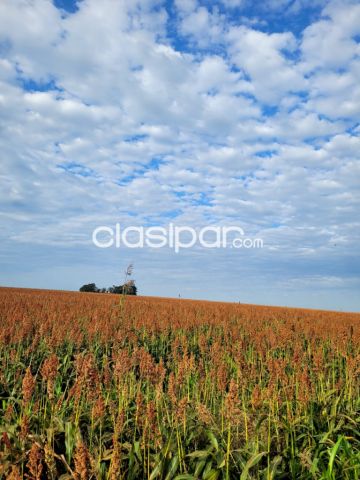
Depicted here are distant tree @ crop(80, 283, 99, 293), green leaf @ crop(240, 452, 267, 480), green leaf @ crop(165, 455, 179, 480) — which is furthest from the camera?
distant tree @ crop(80, 283, 99, 293)

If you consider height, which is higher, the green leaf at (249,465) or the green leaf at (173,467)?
the green leaf at (249,465)

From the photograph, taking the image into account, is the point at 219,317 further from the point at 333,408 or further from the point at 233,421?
the point at 233,421

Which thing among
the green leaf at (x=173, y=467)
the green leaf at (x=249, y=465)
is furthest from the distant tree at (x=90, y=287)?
the green leaf at (x=249, y=465)

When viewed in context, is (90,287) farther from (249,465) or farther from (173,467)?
(249,465)

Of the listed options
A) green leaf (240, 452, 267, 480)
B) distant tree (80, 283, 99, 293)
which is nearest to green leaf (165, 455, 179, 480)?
green leaf (240, 452, 267, 480)

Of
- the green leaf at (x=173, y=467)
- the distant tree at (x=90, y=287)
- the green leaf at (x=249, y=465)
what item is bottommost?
the green leaf at (x=173, y=467)

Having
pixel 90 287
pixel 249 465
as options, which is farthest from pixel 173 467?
pixel 90 287

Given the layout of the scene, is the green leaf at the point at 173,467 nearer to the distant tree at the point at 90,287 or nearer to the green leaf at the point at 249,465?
the green leaf at the point at 249,465

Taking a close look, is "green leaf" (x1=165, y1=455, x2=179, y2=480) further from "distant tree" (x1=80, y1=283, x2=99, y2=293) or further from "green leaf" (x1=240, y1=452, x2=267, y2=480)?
"distant tree" (x1=80, y1=283, x2=99, y2=293)

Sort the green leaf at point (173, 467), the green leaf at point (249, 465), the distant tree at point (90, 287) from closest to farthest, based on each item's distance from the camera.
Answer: the green leaf at point (249, 465)
the green leaf at point (173, 467)
the distant tree at point (90, 287)

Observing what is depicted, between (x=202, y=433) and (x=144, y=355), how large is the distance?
1088 millimetres

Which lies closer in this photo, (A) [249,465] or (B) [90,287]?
(A) [249,465]

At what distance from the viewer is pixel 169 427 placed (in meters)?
4.57

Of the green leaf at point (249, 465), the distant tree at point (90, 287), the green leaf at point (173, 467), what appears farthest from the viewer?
the distant tree at point (90, 287)
